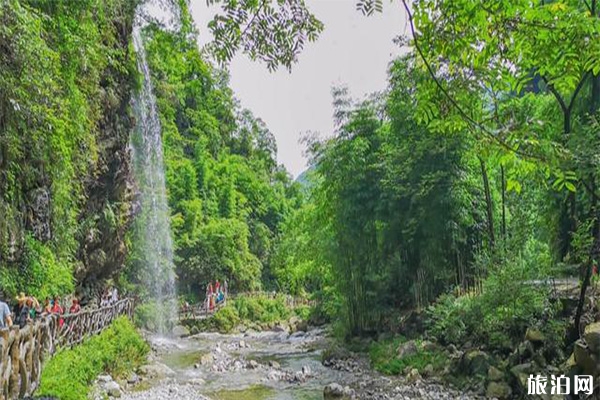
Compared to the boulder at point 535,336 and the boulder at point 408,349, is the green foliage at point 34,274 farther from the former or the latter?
the boulder at point 535,336

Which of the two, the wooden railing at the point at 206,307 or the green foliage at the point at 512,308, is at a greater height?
the green foliage at the point at 512,308

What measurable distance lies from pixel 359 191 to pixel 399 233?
1531 mm

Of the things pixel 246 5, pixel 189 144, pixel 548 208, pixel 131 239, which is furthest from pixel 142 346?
pixel 189 144

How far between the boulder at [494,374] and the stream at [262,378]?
1.67 feet

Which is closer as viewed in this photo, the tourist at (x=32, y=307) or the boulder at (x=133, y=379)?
the tourist at (x=32, y=307)

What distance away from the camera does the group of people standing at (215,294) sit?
80.5 ft

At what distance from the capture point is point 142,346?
509 inches

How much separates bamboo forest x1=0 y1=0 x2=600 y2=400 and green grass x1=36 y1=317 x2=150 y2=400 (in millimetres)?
56

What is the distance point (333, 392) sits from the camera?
9062mm

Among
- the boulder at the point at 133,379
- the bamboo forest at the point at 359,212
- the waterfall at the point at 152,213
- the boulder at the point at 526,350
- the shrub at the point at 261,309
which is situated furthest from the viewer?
the shrub at the point at 261,309

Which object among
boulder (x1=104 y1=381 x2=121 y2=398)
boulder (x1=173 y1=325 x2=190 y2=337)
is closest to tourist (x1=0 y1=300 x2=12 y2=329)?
boulder (x1=104 y1=381 x2=121 y2=398)

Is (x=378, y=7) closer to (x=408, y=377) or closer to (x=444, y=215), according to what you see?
(x=408, y=377)

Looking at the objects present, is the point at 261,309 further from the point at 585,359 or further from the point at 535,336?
the point at 585,359

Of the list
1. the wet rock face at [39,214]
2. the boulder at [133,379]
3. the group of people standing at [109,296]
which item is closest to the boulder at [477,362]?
the boulder at [133,379]
